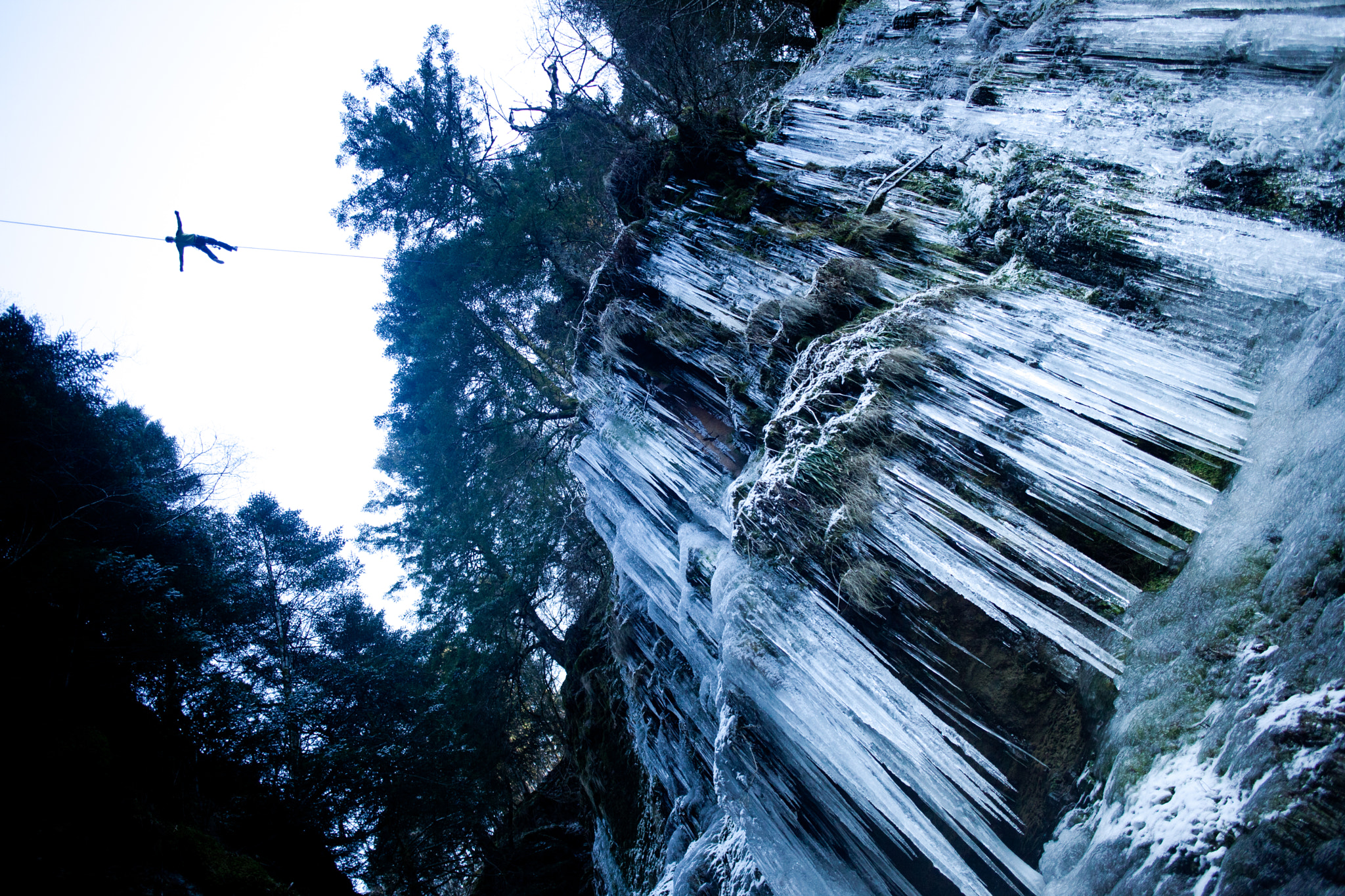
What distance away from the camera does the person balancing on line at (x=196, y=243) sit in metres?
7.16

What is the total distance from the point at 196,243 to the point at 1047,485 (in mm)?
9738

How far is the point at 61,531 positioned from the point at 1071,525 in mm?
10359

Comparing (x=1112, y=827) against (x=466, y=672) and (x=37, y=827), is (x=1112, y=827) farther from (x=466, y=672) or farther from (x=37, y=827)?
(x=466, y=672)

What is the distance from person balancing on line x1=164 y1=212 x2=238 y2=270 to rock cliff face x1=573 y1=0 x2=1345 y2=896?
23.0 ft

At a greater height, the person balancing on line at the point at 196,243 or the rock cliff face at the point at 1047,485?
the person balancing on line at the point at 196,243

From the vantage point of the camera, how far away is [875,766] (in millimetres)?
2555

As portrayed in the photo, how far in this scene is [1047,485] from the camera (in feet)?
8.23

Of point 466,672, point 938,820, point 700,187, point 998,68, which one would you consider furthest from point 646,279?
point 466,672

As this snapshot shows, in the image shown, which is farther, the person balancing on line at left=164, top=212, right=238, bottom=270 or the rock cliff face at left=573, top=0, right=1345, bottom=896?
the person balancing on line at left=164, top=212, right=238, bottom=270

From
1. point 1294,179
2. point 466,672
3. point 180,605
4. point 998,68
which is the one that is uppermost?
point 180,605

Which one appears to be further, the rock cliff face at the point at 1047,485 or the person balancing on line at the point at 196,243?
the person balancing on line at the point at 196,243

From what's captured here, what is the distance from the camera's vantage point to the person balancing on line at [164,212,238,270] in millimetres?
7156

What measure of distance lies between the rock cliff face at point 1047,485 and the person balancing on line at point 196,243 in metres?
7.01

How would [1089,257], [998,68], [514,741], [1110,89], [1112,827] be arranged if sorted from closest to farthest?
1. [1112,827]
2. [1089,257]
3. [1110,89]
4. [998,68]
5. [514,741]
